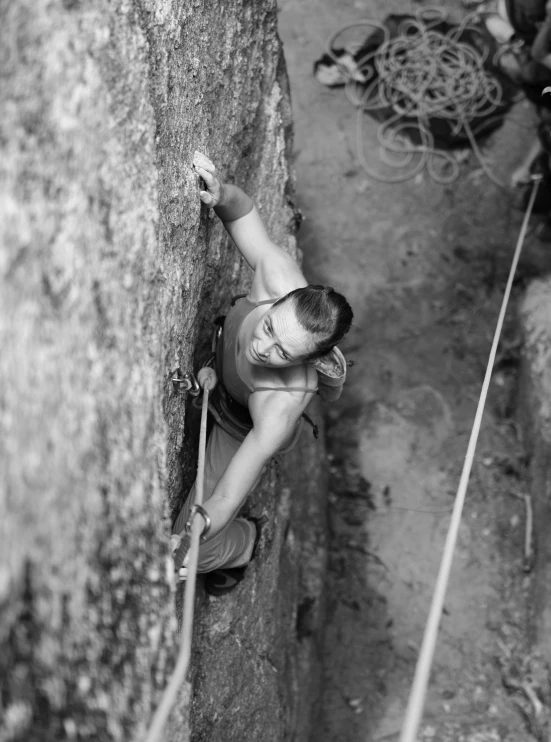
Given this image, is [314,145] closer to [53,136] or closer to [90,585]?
[53,136]

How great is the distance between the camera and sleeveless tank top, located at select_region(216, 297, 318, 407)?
2.14m

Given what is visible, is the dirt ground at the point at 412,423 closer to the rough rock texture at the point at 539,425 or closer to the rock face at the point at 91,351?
the rough rock texture at the point at 539,425

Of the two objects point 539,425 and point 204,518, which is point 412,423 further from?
point 204,518

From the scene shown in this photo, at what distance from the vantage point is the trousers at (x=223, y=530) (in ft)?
7.42

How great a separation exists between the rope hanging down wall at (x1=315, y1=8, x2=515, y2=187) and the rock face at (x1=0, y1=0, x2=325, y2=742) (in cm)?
317

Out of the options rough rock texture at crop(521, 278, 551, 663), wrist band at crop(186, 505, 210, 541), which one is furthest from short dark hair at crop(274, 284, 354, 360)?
rough rock texture at crop(521, 278, 551, 663)

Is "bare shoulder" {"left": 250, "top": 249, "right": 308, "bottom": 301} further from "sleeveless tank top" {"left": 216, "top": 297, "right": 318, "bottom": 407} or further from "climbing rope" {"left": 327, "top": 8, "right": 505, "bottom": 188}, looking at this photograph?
"climbing rope" {"left": 327, "top": 8, "right": 505, "bottom": 188}

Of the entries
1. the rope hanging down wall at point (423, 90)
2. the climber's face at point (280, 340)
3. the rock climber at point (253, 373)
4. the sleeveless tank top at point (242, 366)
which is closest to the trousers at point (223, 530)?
the rock climber at point (253, 373)

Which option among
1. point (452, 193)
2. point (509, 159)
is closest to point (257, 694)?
point (452, 193)

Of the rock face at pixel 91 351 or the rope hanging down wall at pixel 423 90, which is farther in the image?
the rope hanging down wall at pixel 423 90

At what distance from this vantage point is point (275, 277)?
228 centimetres

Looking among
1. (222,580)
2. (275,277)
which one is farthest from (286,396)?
(222,580)

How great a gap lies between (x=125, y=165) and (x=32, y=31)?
0.34 m

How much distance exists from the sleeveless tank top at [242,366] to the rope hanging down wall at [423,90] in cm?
303
